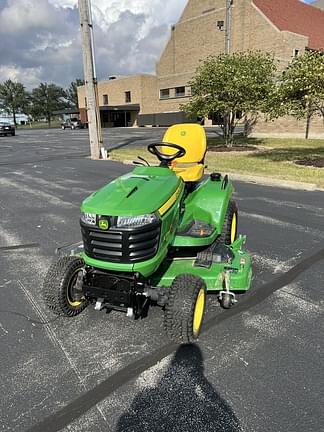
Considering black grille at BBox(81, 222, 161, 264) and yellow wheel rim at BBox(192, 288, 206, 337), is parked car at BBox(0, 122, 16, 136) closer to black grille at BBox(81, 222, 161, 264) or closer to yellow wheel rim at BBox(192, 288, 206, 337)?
black grille at BBox(81, 222, 161, 264)


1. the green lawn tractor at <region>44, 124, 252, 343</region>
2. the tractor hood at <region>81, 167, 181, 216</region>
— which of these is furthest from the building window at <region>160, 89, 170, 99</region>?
the tractor hood at <region>81, 167, 181, 216</region>

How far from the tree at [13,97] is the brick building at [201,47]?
110ft

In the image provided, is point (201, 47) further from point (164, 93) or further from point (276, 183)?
point (276, 183)

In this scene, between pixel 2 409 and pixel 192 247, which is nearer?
pixel 2 409

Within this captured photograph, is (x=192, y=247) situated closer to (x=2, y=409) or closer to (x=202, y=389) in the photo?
(x=202, y=389)

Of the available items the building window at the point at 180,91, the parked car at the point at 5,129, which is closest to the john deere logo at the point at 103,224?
the parked car at the point at 5,129

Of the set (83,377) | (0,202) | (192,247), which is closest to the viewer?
(83,377)

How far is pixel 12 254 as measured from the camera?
4691 millimetres

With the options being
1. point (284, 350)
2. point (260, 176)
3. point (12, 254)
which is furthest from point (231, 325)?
point (260, 176)

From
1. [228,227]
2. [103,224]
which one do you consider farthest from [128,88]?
[103,224]

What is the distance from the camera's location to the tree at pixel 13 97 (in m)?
84.9

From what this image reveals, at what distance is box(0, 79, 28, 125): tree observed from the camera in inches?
3342

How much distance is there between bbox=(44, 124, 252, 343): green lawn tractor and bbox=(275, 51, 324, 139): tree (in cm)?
900

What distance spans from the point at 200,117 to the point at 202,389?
51.7ft
